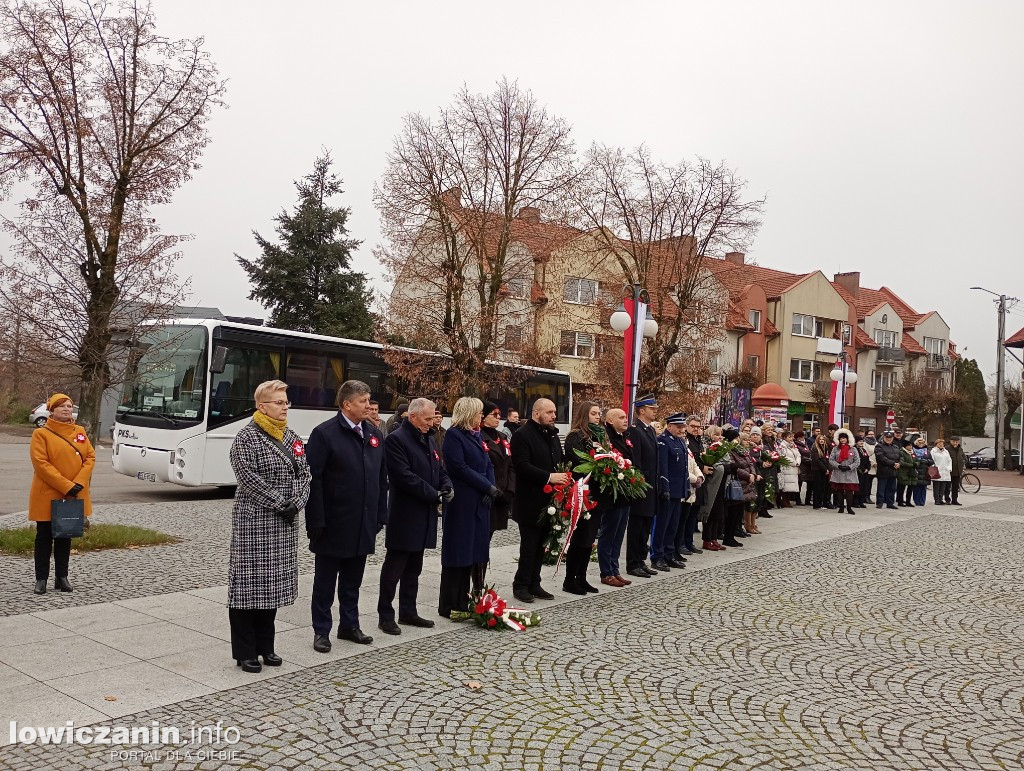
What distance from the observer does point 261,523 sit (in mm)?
5812

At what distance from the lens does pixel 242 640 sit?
232 inches

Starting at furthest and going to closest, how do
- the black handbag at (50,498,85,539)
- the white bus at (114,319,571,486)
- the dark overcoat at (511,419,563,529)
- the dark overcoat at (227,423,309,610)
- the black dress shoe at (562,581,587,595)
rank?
1. the white bus at (114,319,571,486)
2. the black dress shoe at (562,581,587,595)
3. the dark overcoat at (511,419,563,529)
4. the black handbag at (50,498,85,539)
5. the dark overcoat at (227,423,309,610)

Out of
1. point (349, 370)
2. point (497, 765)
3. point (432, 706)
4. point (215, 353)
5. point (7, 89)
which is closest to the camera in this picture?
point (497, 765)

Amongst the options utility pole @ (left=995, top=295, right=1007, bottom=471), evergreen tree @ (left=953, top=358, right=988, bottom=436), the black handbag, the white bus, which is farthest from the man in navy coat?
evergreen tree @ (left=953, top=358, right=988, bottom=436)

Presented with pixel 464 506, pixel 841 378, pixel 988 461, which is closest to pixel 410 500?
pixel 464 506

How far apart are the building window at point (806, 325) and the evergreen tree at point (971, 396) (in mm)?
21163

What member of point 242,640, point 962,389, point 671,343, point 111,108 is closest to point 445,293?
point 671,343

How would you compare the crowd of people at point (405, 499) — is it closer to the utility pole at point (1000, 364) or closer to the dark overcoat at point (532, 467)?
the dark overcoat at point (532, 467)

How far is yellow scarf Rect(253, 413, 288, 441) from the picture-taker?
5.84 meters

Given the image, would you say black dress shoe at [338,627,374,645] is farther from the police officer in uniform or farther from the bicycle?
the bicycle

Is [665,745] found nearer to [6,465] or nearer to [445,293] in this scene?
[445,293]

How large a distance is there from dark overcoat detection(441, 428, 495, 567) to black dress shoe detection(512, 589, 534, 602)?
945 mm

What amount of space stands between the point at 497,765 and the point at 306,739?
1056mm

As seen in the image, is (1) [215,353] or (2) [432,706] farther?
(1) [215,353]
